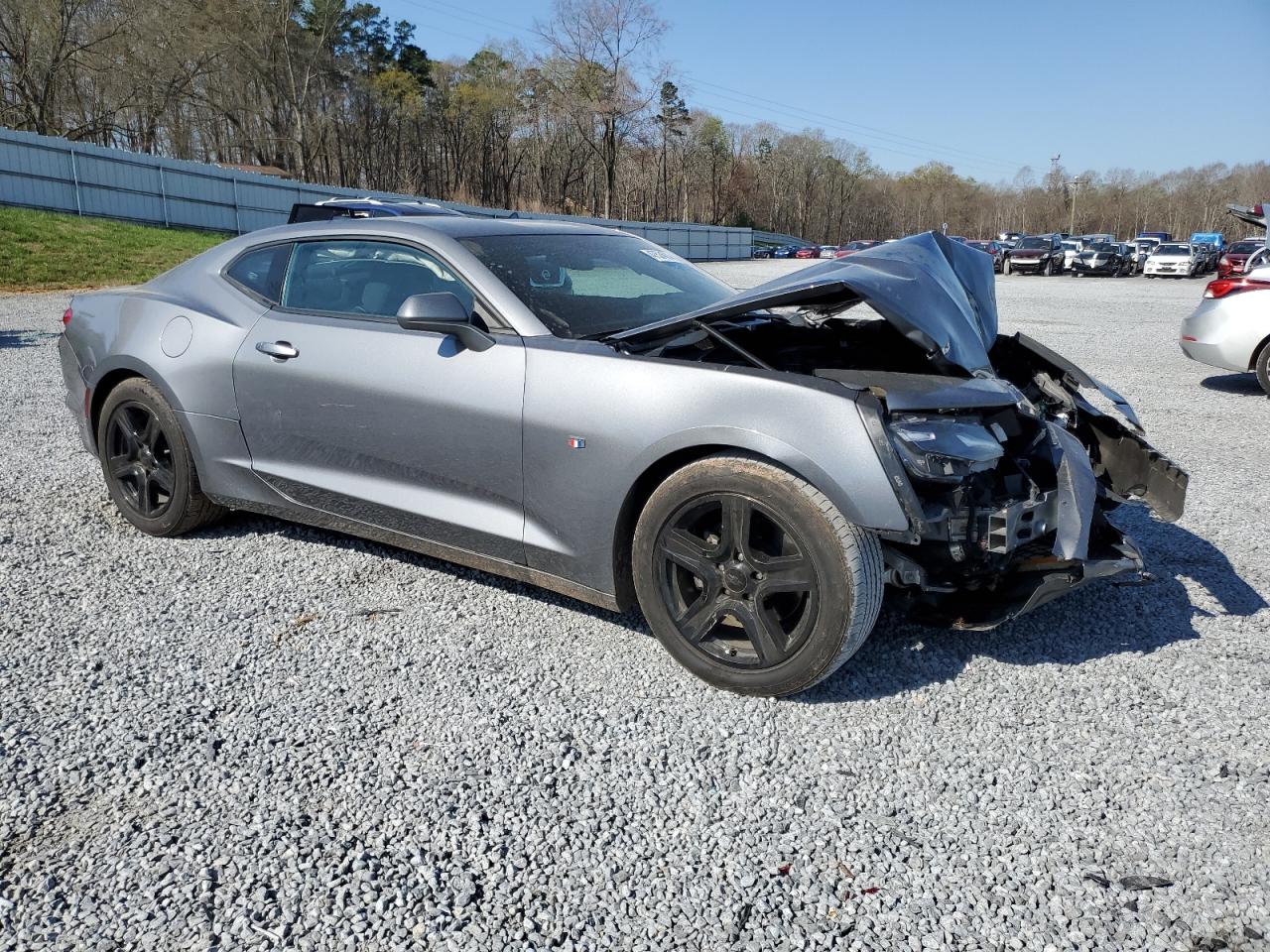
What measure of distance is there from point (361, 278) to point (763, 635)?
7.40 feet

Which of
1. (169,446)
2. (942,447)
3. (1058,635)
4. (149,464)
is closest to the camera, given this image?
(942,447)

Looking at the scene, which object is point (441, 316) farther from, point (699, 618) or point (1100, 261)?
point (1100, 261)

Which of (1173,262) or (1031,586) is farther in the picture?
(1173,262)

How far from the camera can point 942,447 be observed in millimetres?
2789

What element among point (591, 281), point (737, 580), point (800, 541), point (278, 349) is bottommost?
point (737, 580)

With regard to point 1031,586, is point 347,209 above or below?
above

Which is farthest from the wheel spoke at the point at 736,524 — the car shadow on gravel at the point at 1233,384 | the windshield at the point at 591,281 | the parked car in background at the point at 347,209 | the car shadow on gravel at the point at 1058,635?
the parked car in background at the point at 347,209

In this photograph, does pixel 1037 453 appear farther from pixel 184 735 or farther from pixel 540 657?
pixel 184 735

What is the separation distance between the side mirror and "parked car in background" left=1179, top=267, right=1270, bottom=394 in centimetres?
821

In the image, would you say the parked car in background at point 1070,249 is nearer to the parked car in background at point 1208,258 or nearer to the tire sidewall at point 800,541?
the parked car in background at point 1208,258

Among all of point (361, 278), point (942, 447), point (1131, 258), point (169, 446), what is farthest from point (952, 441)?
point (1131, 258)

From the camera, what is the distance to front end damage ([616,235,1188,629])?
9.31 ft

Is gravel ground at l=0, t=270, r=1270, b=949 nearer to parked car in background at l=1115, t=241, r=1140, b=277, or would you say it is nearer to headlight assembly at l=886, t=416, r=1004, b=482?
headlight assembly at l=886, t=416, r=1004, b=482

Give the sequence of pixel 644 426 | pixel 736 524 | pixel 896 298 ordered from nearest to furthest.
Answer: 1. pixel 736 524
2. pixel 644 426
3. pixel 896 298
